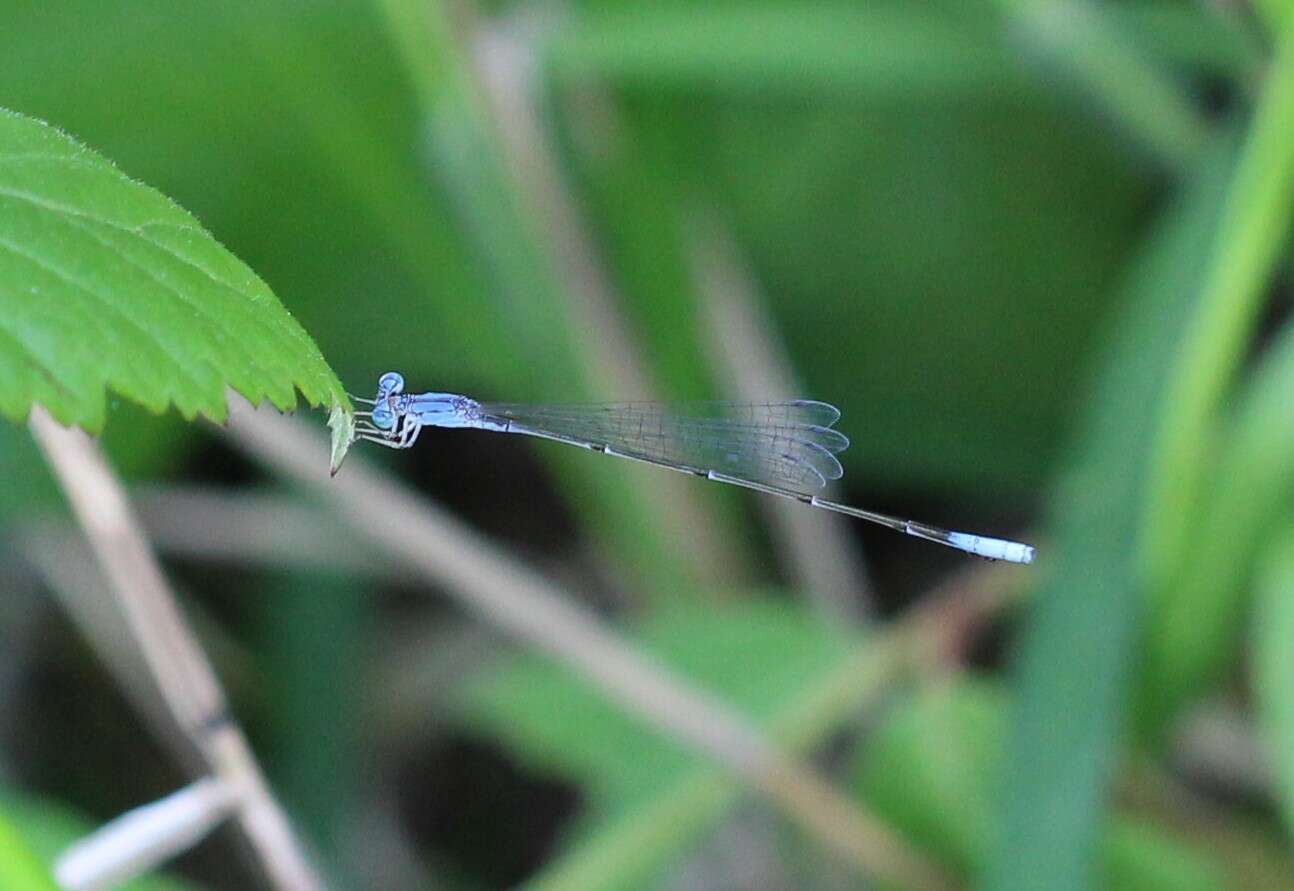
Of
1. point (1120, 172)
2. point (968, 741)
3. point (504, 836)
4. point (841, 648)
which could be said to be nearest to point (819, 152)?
point (1120, 172)

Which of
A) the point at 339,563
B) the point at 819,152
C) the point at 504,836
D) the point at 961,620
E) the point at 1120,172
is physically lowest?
the point at 504,836

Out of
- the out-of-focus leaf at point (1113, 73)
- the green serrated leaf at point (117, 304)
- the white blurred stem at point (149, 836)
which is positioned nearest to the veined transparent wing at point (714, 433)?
the out-of-focus leaf at point (1113, 73)

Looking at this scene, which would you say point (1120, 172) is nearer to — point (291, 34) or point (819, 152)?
point (819, 152)

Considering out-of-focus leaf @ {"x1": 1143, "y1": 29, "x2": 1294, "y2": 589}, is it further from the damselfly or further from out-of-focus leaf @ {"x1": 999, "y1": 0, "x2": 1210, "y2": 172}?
out-of-focus leaf @ {"x1": 999, "y1": 0, "x2": 1210, "y2": 172}

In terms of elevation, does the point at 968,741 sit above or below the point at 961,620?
below

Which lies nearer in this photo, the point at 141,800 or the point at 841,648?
the point at 841,648

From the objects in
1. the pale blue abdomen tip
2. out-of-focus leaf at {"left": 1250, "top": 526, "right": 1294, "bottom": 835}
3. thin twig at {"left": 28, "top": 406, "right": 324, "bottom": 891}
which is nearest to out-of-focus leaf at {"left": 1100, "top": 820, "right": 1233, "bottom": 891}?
out-of-focus leaf at {"left": 1250, "top": 526, "right": 1294, "bottom": 835}

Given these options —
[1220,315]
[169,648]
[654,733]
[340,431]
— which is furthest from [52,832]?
[1220,315]
